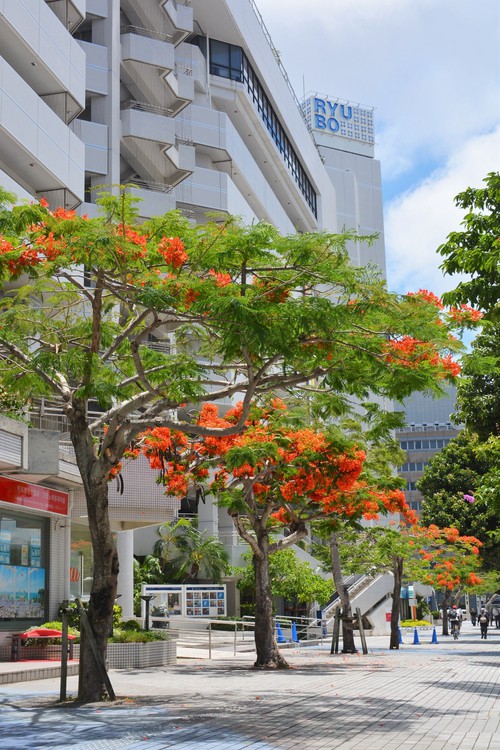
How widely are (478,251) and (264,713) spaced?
641 centimetres

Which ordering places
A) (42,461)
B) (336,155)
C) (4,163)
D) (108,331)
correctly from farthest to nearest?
1. (336,155)
2. (4,163)
3. (42,461)
4. (108,331)

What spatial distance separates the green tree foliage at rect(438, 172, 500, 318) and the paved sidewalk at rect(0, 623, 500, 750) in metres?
5.20

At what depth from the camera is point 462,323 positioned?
40.9 ft

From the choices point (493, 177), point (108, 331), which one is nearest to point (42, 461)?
point (108, 331)

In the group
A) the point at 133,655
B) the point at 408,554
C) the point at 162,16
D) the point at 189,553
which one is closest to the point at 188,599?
the point at 189,553

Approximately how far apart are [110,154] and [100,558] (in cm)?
2860

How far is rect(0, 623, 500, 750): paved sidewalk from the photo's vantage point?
8.93 metres

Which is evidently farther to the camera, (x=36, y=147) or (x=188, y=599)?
(x=188, y=599)

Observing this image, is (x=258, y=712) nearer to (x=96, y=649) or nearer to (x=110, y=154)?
(x=96, y=649)

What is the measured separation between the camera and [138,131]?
4000 centimetres

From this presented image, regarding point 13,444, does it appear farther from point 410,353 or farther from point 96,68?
point 96,68

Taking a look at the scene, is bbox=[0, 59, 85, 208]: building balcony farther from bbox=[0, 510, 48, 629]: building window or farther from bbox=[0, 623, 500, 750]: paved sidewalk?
bbox=[0, 623, 500, 750]: paved sidewalk

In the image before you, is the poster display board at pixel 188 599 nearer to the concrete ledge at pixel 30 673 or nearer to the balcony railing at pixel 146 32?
the concrete ledge at pixel 30 673

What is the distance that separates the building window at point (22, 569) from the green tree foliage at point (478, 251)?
1200 cm
